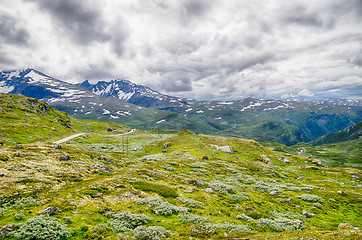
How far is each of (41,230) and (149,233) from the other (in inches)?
309

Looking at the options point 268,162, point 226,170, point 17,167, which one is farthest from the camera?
point 268,162

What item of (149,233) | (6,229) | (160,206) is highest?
(6,229)

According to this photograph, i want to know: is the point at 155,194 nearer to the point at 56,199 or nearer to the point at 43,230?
the point at 56,199

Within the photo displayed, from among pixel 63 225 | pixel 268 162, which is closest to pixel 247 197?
pixel 63 225

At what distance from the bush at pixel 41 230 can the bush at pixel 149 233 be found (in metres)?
5.03

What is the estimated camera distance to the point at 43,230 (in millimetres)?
11492

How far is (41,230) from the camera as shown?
11.5 metres

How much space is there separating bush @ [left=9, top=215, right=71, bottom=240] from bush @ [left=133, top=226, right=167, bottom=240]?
503cm

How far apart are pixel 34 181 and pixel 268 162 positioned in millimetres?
85869

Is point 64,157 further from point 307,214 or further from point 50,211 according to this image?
point 307,214

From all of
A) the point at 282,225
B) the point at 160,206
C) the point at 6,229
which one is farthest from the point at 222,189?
the point at 6,229

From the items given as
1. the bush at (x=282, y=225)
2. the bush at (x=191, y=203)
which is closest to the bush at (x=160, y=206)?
the bush at (x=191, y=203)

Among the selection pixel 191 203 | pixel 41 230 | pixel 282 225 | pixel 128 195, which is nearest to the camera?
pixel 41 230

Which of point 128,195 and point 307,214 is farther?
point 307,214
